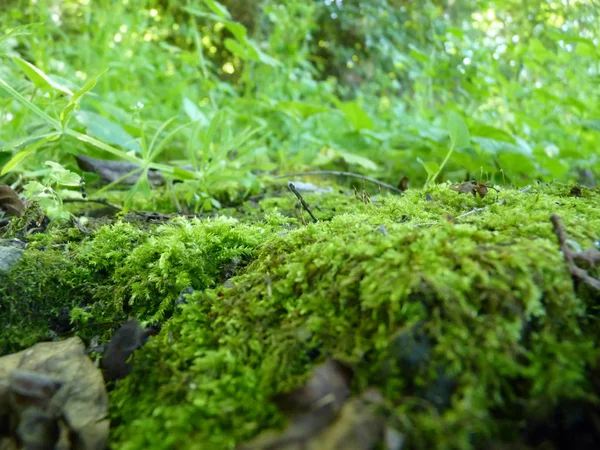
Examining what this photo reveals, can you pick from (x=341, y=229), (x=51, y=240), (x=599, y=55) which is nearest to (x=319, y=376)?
(x=341, y=229)

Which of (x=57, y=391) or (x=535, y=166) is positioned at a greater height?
(x=535, y=166)

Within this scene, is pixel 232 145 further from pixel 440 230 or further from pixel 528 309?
pixel 528 309

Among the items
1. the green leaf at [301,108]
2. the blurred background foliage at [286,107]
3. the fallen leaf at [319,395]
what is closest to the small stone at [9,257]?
the blurred background foliage at [286,107]

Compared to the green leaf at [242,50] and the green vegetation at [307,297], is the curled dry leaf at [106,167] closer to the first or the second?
the green vegetation at [307,297]

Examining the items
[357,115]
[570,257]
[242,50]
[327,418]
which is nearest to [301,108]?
[357,115]

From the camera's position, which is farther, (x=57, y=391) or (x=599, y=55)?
(x=599, y=55)

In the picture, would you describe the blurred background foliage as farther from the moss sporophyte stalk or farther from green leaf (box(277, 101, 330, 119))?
the moss sporophyte stalk

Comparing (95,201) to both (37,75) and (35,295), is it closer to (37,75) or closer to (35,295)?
(37,75)

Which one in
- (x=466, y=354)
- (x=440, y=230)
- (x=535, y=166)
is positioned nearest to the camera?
(x=466, y=354)
